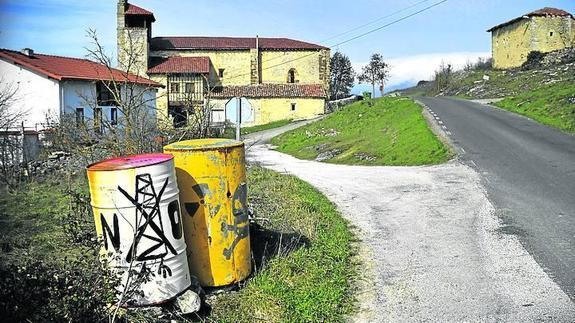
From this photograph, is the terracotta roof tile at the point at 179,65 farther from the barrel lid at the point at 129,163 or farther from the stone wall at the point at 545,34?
the barrel lid at the point at 129,163

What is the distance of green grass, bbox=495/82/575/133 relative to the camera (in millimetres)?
19531

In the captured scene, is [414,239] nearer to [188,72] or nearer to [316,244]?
[316,244]

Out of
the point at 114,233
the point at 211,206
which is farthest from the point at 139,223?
the point at 211,206

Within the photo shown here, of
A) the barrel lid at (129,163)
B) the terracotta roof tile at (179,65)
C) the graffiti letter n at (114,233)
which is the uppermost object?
the terracotta roof tile at (179,65)

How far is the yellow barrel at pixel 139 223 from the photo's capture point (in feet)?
15.3

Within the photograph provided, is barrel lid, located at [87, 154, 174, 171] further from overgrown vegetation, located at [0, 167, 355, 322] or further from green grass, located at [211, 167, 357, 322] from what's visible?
green grass, located at [211, 167, 357, 322]

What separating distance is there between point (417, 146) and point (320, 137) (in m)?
12.2

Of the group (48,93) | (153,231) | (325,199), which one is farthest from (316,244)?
(48,93)

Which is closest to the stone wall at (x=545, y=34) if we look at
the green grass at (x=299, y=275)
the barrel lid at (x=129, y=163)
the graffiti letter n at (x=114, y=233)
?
the green grass at (x=299, y=275)

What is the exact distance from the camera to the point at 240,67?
169 feet

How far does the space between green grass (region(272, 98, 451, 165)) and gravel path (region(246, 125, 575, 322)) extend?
508 cm

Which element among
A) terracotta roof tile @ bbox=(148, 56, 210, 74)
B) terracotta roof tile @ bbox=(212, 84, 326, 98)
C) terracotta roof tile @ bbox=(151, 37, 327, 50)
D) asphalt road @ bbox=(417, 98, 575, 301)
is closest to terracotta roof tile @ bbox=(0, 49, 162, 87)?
terracotta roof tile @ bbox=(148, 56, 210, 74)

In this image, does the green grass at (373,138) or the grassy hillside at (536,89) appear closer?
the green grass at (373,138)

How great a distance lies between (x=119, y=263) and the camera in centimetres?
475
